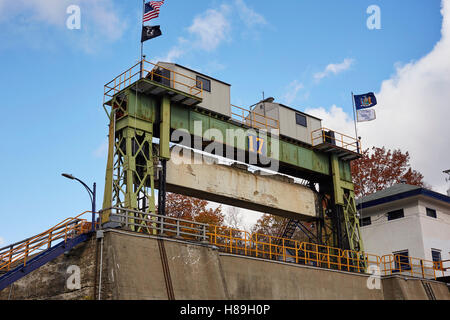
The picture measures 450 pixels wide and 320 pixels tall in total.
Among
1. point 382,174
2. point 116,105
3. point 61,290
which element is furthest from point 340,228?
point 382,174

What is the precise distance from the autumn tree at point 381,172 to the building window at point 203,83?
30.4m

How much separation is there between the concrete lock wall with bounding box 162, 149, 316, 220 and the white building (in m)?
7.74

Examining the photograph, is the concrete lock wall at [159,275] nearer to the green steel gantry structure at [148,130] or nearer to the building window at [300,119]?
the green steel gantry structure at [148,130]

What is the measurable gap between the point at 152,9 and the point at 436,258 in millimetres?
23871

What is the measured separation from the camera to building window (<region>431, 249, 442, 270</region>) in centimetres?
3419

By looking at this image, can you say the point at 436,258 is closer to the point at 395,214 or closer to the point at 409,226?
the point at 409,226

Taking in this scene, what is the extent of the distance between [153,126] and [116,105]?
1965 millimetres

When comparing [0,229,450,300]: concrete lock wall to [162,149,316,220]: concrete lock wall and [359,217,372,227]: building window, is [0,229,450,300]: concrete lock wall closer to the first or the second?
[162,149,316,220]: concrete lock wall

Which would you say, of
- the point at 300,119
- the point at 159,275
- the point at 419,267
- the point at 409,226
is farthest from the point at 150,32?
the point at 419,267

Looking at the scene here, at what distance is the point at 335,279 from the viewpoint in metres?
26.5

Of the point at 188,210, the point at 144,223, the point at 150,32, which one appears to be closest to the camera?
the point at 144,223

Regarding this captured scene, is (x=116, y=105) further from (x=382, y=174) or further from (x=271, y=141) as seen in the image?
(x=382, y=174)

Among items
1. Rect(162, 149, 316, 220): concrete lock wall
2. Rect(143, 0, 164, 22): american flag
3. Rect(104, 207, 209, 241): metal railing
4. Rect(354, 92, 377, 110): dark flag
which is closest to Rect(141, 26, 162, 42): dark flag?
Rect(143, 0, 164, 22): american flag

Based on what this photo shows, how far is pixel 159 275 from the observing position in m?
18.7
